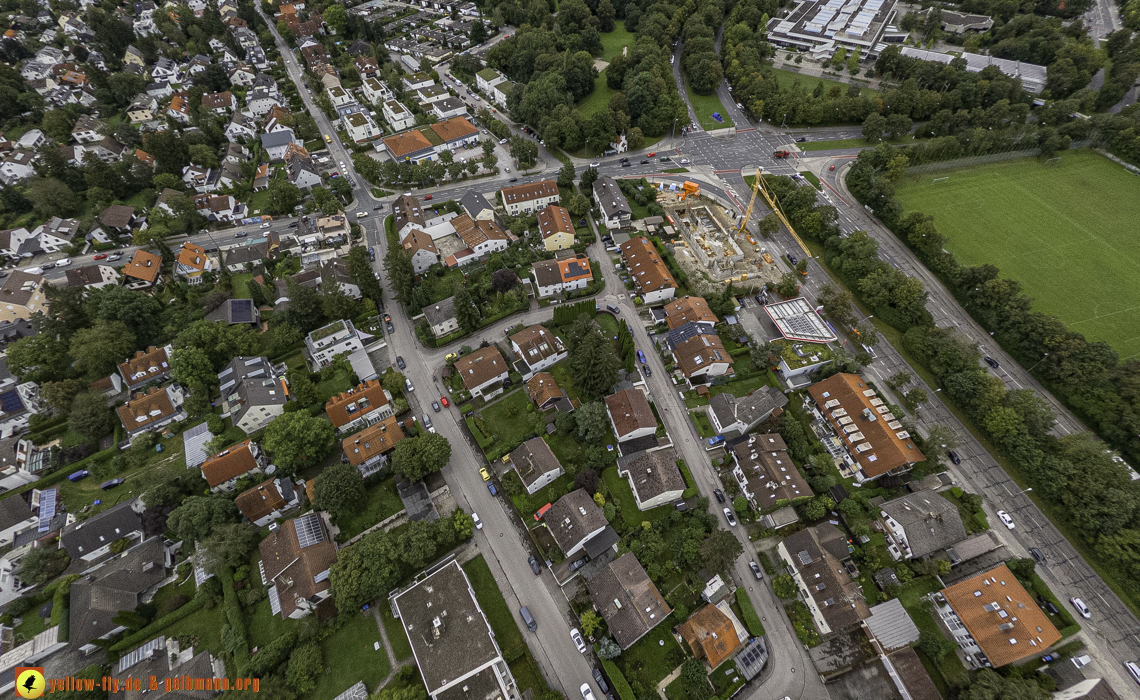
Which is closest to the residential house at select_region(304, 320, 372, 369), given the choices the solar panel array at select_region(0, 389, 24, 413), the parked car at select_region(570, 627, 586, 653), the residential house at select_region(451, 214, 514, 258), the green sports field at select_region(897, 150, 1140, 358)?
the residential house at select_region(451, 214, 514, 258)

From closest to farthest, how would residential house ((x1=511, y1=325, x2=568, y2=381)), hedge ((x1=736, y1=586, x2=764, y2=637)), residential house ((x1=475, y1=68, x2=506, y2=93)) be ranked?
hedge ((x1=736, y1=586, x2=764, y2=637)), residential house ((x1=511, y1=325, x2=568, y2=381)), residential house ((x1=475, y1=68, x2=506, y2=93))

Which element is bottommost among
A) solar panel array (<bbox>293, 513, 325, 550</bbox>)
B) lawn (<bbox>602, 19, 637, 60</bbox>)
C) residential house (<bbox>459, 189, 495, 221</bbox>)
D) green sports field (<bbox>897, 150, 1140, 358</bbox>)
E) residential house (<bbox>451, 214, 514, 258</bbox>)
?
solar panel array (<bbox>293, 513, 325, 550</bbox>)

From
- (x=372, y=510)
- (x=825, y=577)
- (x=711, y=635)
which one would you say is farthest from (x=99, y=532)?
(x=825, y=577)

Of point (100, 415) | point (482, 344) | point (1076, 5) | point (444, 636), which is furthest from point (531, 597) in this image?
point (1076, 5)

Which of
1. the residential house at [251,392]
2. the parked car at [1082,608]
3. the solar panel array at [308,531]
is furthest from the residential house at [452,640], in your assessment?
the parked car at [1082,608]

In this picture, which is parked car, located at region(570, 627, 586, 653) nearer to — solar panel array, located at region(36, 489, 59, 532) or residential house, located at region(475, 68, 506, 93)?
solar panel array, located at region(36, 489, 59, 532)

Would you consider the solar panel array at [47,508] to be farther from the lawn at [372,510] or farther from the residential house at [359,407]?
the lawn at [372,510]
